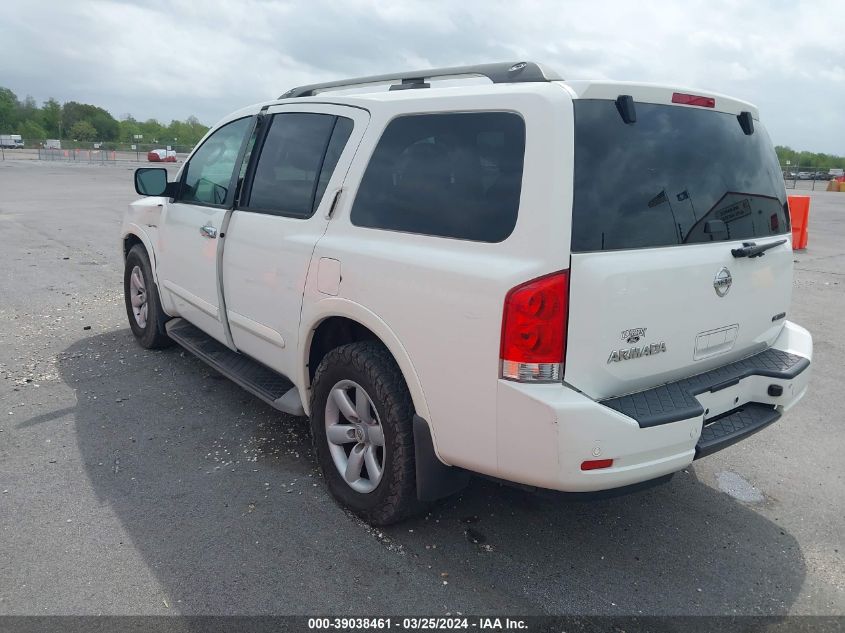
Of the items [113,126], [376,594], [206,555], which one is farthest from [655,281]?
[113,126]

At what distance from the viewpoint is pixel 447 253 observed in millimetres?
2592

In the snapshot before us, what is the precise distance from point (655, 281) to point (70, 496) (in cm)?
296

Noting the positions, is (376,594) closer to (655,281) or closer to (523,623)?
(523,623)

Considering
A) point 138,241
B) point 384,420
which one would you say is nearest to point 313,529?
point 384,420

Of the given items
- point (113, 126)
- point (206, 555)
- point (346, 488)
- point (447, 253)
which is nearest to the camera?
point (447, 253)

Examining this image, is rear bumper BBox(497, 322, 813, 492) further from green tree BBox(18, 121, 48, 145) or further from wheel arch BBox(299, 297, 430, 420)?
green tree BBox(18, 121, 48, 145)

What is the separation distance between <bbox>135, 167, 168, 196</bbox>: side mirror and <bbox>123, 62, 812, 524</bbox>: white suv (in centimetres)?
145

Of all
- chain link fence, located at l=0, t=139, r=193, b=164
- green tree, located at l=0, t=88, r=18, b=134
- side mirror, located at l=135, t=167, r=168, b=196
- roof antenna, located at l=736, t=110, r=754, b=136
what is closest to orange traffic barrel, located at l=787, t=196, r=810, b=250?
roof antenna, located at l=736, t=110, r=754, b=136

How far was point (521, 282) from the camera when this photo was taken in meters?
2.32

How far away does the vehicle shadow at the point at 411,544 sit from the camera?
2.64m

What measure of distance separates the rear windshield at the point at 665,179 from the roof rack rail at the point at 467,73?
1.26 ft

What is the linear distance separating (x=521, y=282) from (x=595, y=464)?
0.70 metres

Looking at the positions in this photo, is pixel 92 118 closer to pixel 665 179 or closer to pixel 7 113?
pixel 7 113

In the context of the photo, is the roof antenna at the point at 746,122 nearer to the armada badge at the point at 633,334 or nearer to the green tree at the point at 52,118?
the armada badge at the point at 633,334
